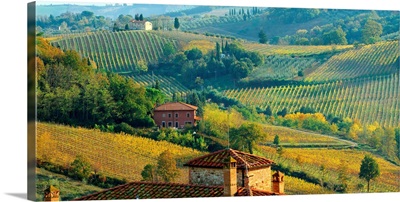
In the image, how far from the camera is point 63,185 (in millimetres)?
23469

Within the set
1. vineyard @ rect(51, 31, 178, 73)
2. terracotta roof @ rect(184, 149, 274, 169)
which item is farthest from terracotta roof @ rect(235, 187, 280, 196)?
vineyard @ rect(51, 31, 178, 73)

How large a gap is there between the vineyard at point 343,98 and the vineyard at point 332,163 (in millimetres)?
913

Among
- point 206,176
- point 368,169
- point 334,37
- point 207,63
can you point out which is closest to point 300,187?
point 368,169

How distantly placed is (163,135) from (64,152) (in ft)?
7.62

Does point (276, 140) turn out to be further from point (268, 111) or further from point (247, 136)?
point (247, 136)

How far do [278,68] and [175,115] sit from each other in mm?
2878

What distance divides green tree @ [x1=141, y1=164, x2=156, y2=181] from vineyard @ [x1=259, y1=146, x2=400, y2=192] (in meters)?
2.65

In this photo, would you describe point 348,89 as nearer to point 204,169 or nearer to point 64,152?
point 204,169

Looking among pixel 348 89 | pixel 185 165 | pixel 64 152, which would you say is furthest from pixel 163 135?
pixel 348 89

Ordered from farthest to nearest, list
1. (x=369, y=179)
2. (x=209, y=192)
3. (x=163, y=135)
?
(x=369, y=179) < (x=163, y=135) < (x=209, y=192)

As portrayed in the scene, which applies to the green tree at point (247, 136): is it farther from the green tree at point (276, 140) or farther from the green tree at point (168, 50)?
the green tree at point (168, 50)

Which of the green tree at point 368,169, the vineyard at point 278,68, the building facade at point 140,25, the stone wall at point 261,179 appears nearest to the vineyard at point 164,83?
the building facade at point 140,25

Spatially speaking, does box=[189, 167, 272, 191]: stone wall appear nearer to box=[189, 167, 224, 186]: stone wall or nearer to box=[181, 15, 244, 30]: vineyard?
box=[189, 167, 224, 186]: stone wall

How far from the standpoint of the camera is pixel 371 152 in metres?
26.9
